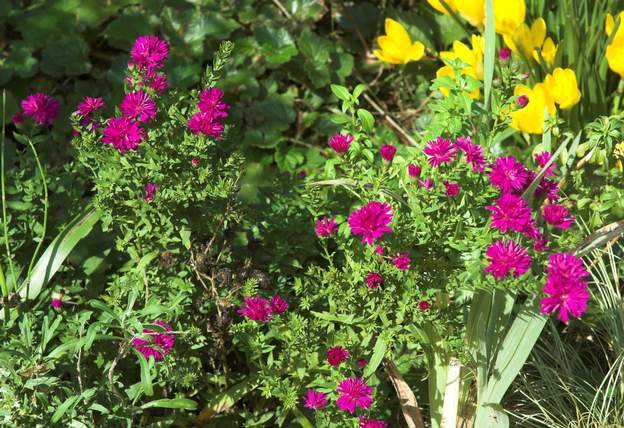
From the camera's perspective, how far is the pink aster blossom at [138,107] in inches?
65.5

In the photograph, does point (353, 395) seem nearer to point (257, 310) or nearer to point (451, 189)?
point (257, 310)

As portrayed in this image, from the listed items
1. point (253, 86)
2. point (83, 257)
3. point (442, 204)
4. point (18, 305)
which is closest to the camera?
point (442, 204)

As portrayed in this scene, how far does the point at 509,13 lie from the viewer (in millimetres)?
2357

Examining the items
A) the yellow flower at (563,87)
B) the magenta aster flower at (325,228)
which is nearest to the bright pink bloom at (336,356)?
the magenta aster flower at (325,228)

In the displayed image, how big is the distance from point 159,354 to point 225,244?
402 mm

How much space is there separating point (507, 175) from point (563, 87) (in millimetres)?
853

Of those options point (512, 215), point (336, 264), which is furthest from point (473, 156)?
point (336, 264)

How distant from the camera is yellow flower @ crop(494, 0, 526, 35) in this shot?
92.2 inches

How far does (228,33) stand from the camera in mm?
2961

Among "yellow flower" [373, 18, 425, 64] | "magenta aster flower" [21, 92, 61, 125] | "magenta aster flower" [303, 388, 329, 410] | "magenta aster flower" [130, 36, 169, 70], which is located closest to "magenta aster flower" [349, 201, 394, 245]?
"magenta aster flower" [303, 388, 329, 410]

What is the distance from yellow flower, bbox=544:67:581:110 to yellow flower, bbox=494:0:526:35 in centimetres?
19

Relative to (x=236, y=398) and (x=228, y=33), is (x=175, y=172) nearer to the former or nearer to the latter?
(x=236, y=398)

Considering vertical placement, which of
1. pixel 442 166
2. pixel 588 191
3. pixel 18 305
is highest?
pixel 442 166

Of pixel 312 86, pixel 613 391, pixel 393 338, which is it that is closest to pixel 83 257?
pixel 393 338
